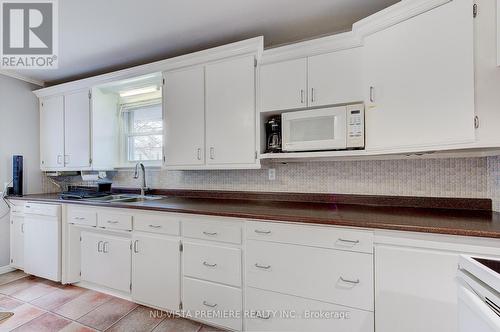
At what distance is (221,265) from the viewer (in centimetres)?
177

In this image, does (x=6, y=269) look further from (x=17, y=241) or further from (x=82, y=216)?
(x=82, y=216)

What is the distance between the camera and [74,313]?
205 cm

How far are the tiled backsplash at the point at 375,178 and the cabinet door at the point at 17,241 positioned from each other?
1.99m

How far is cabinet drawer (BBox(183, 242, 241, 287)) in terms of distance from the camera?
5.67ft

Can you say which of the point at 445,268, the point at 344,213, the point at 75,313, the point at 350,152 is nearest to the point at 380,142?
the point at 350,152

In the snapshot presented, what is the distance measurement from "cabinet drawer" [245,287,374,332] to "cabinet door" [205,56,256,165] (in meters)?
1.03

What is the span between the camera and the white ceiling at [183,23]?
181cm

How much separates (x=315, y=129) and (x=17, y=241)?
11.8ft

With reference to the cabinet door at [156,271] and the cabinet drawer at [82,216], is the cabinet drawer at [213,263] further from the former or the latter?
the cabinet drawer at [82,216]

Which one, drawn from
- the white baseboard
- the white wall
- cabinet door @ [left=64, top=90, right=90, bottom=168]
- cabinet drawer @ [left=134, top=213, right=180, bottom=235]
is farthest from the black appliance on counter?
cabinet drawer @ [left=134, top=213, right=180, bottom=235]

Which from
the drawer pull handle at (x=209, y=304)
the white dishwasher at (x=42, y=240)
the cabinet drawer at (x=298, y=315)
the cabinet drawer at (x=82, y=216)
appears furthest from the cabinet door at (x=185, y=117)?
the white dishwasher at (x=42, y=240)

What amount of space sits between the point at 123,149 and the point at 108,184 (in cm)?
47

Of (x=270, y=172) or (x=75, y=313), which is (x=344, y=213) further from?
(x=75, y=313)

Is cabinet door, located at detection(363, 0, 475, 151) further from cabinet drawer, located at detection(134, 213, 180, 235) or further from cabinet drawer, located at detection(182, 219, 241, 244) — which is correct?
cabinet drawer, located at detection(134, 213, 180, 235)
